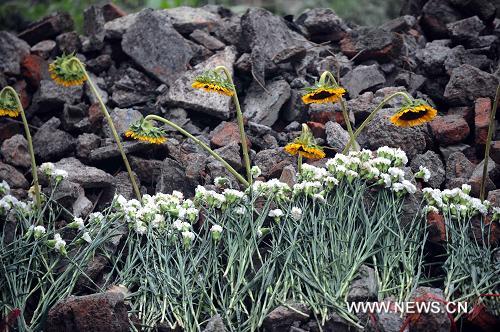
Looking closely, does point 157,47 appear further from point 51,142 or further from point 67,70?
point 67,70

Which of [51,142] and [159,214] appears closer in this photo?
[159,214]

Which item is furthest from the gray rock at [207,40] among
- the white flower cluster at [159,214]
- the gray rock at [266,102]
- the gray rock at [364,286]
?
the gray rock at [364,286]

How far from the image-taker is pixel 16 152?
12.8 ft

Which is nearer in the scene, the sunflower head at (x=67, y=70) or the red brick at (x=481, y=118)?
the sunflower head at (x=67, y=70)

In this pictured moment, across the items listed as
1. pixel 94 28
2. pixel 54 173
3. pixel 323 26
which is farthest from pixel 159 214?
pixel 323 26

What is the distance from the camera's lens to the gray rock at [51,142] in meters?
3.94

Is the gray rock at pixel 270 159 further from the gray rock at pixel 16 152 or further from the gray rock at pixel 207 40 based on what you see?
the gray rock at pixel 16 152

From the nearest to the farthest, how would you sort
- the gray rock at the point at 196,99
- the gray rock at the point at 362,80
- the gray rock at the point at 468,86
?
the gray rock at the point at 468,86 < the gray rock at the point at 196,99 < the gray rock at the point at 362,80

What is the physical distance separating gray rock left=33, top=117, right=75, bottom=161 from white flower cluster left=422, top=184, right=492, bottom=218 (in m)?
2.07

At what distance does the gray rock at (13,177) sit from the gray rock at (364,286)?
6.51ft

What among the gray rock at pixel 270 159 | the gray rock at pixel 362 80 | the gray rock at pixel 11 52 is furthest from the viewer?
the gray rock at pixel 11 52

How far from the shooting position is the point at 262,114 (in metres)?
4.10

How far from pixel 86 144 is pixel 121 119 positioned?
0.31 m

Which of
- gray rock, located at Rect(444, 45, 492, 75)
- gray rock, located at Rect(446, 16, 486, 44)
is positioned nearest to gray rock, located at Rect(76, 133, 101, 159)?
gray rock, located at Rect(444, 45, 492, 75)
